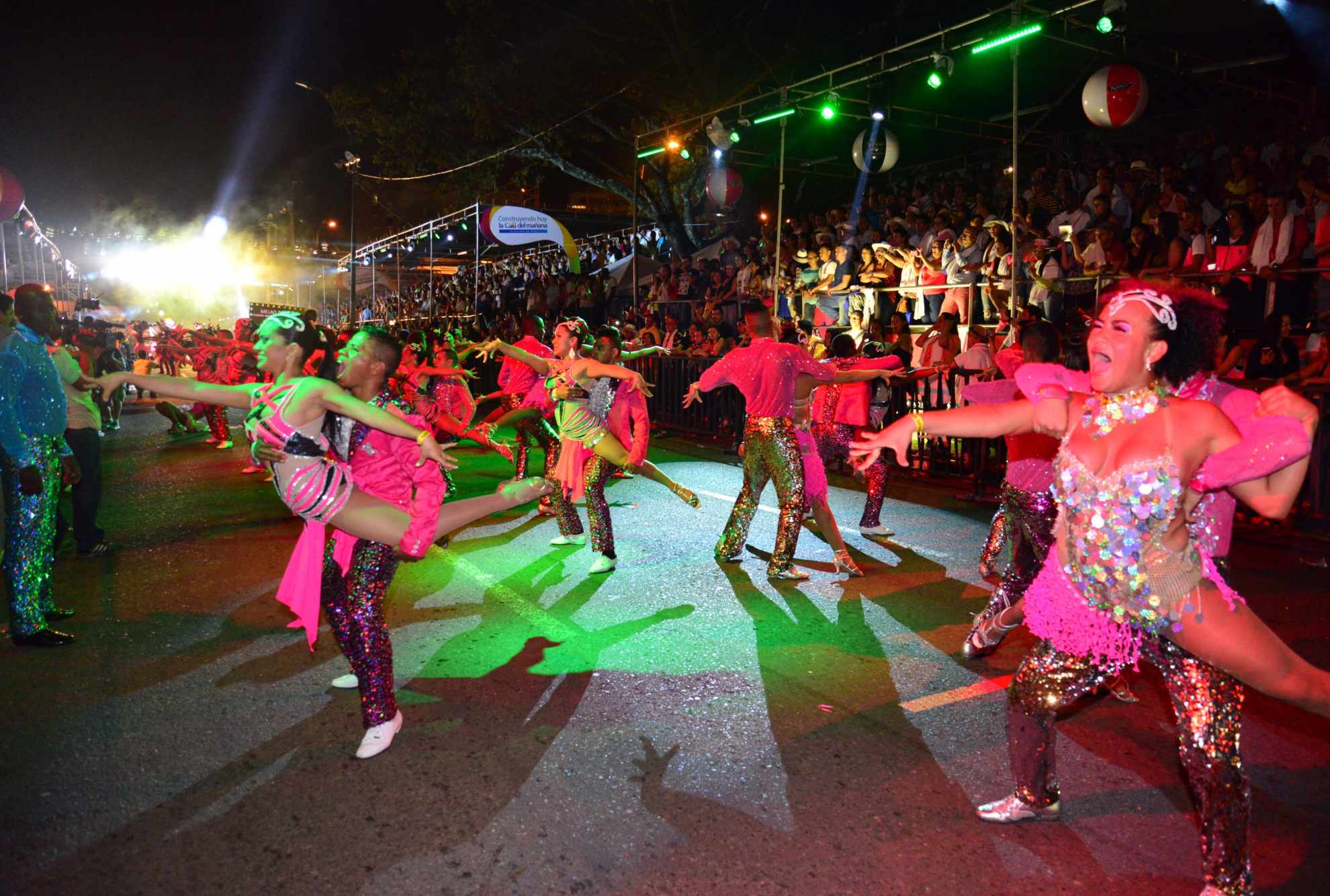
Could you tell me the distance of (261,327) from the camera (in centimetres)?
399

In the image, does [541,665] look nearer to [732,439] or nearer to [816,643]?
[816,643]

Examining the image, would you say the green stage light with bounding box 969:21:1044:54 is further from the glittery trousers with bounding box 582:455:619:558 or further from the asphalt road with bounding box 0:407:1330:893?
the glittery trousers with bounding box 582:455:619:558

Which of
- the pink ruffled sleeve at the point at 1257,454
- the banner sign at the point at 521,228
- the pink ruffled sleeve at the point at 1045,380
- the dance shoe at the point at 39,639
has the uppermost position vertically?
the banner sign at the point at 521,228

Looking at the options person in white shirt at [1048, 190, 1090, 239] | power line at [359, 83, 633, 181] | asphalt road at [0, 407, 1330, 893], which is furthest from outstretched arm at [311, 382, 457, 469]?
power line at [359, 83, 633, 181]

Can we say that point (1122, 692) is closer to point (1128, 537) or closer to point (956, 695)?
point (956, 695)

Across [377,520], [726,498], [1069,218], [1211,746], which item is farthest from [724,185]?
[1211,746]

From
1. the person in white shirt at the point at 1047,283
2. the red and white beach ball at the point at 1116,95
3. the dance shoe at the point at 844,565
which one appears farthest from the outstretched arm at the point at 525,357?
the person in white shirt at the point at 1047,283

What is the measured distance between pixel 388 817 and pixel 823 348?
303 inches

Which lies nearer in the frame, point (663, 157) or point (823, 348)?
point (823, 348)

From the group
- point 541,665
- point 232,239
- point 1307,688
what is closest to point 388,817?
point 541,665

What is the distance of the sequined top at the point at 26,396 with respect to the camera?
16.6 ft

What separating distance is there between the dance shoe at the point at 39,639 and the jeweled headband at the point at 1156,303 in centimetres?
571

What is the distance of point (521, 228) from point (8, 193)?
9.91m

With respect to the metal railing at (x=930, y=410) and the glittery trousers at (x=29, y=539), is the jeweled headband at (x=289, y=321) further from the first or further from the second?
the metal railing at (x=930, y=410)
